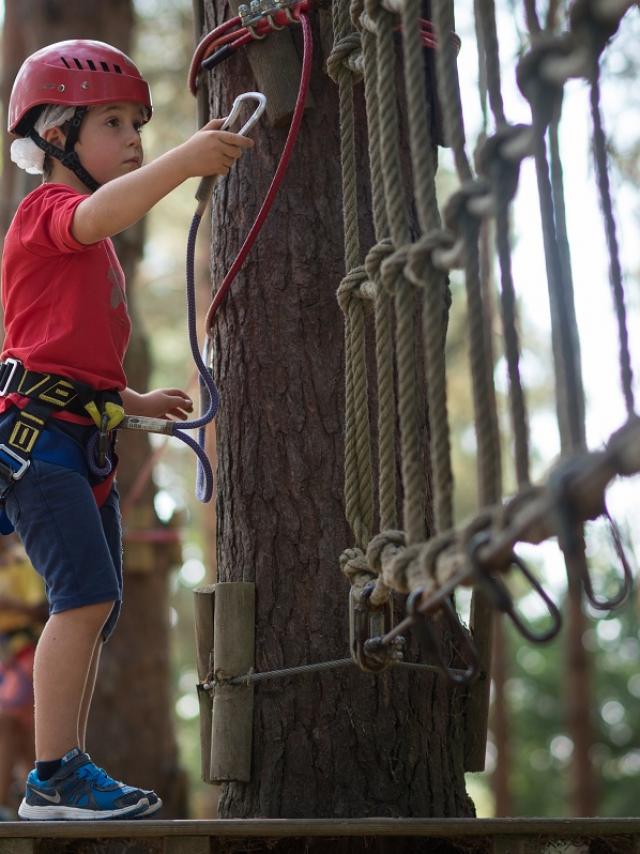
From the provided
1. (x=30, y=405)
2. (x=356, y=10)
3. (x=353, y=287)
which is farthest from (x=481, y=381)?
(x=30, y=405)

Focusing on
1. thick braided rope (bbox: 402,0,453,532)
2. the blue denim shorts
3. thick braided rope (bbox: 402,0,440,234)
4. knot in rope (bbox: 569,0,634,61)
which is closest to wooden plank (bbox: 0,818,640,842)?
the blue denim shorts

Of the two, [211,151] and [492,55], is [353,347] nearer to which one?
[211,151]

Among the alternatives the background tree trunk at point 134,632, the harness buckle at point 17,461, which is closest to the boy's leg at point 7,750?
the background tree trunk at point 134,632

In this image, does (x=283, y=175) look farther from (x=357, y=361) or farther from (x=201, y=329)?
(x=201, y=329)

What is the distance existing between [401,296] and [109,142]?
1104 millimetres

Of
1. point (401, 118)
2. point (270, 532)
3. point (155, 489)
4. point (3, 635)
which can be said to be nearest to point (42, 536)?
point (270, 532)

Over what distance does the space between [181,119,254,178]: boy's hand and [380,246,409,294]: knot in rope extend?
1.88 feet

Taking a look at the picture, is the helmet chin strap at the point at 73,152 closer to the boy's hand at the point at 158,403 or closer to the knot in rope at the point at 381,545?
the boy's hand at the point at 158,403

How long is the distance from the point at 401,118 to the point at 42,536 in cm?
139

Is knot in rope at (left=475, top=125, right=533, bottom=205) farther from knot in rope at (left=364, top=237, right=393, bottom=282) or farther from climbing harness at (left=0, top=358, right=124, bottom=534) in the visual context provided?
climbing harness at (left=0, top=358, right=124, bottom=534)

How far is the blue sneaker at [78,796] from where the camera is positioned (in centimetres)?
256

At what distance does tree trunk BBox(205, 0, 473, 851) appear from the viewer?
9.15 feet

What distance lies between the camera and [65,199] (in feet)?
9.09

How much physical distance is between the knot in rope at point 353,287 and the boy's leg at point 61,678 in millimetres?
842
